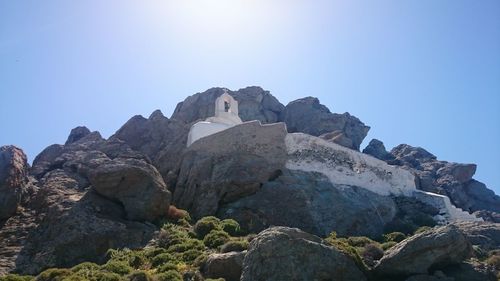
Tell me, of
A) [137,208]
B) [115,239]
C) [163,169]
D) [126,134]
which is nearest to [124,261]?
[115,239]

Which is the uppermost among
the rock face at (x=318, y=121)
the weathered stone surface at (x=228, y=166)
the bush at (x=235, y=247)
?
the rock face at (x=318, y=121)

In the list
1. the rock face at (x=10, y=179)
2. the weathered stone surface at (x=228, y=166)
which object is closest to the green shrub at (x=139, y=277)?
the rock face at (x=10, y=179)

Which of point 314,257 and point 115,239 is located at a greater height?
point 115,239

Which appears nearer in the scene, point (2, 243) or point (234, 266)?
point (234, 266)

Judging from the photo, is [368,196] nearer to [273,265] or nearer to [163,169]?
[163,169]

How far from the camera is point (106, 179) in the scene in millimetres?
28109

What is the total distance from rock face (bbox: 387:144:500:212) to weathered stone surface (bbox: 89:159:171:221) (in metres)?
23.8

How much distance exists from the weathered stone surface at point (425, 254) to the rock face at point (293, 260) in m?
1.21

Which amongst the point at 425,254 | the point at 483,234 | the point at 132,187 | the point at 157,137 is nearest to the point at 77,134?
the point at 157,137

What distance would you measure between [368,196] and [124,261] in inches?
692

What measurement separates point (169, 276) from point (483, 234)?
15678mm

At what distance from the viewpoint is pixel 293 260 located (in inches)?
577

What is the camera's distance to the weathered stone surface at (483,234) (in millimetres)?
24359

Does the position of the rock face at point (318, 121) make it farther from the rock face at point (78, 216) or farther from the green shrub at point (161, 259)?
the green shrub at point (161, 259)
